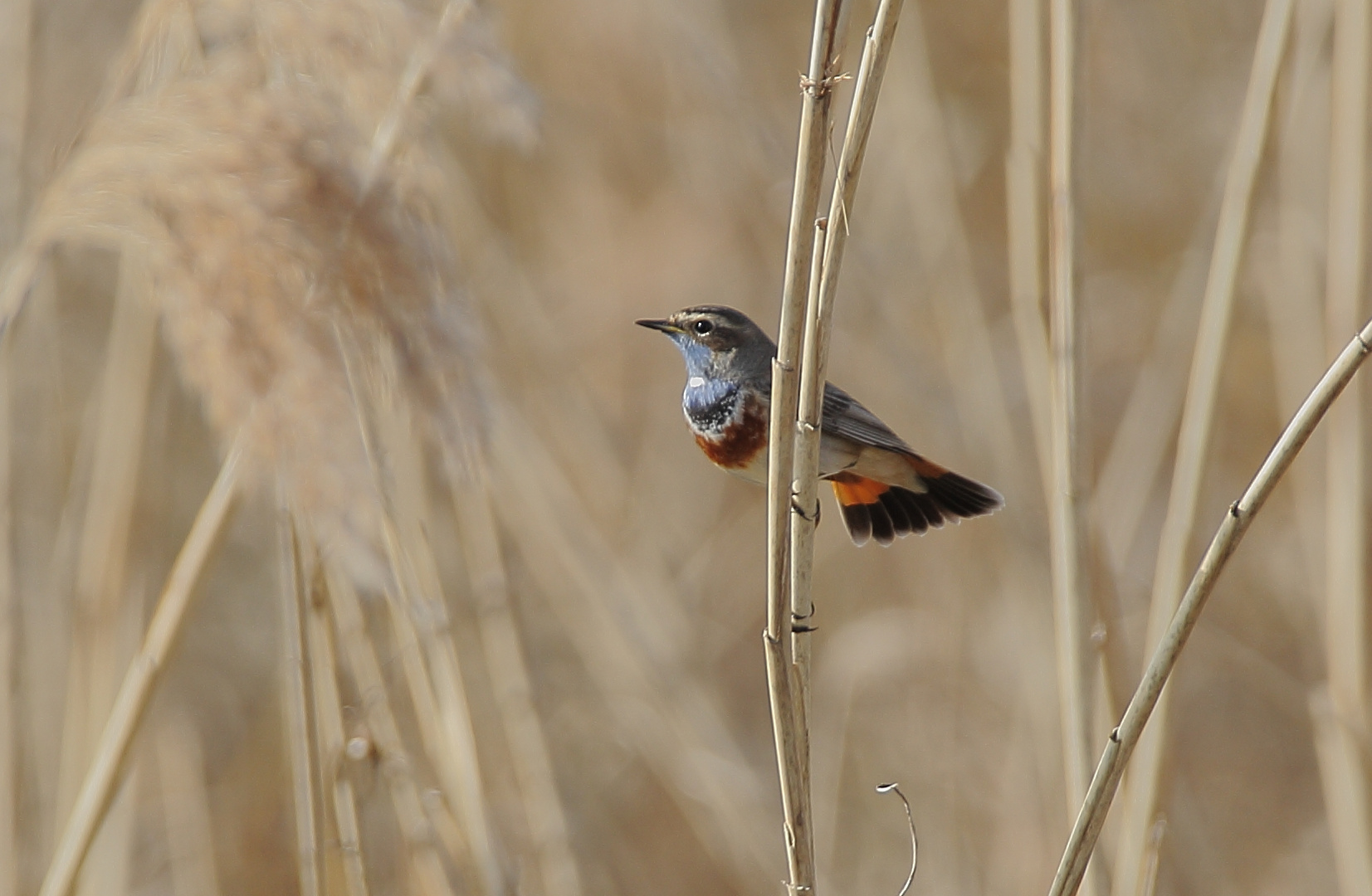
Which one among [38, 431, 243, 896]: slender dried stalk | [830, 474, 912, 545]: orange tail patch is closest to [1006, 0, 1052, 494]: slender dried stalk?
[830, 474, 912, 545]: orange tail patch

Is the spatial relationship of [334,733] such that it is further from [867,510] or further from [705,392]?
[867,510]

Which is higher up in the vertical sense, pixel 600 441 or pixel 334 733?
pixel 600 441

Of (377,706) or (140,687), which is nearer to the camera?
(140,687)

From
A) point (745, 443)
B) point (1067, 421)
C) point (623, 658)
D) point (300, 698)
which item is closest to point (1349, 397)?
point (1067, 421)

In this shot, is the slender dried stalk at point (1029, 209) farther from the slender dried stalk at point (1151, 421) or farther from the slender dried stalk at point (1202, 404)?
the slender dried stalk at point (1151, 421)

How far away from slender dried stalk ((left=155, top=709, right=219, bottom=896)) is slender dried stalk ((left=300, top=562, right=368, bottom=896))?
1.31 meters

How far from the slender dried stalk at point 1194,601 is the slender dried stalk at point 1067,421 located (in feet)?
1.56

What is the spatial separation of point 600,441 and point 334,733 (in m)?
1.88

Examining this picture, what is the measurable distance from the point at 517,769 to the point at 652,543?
0.92m

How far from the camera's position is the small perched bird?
2.52 metres

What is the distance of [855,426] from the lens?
8.63 feet

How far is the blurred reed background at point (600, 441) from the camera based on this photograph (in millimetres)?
1864

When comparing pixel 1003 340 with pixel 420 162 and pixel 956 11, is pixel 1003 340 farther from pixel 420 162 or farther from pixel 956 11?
pixel 420 162

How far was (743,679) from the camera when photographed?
5172 mm
